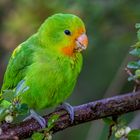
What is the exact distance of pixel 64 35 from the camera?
272 centimetres

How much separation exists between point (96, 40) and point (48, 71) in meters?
1.25

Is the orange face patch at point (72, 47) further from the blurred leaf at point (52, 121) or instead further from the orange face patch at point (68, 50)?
the blurred leaf at point (52, 121)

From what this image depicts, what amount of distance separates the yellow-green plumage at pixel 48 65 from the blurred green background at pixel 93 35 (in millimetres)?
866

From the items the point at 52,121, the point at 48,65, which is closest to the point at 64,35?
the point at 48,65

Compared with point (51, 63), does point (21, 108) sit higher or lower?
higher

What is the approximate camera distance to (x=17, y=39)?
13.3 ft

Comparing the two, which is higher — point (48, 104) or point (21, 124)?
point (21, 124)

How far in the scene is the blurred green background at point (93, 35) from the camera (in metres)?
3.74

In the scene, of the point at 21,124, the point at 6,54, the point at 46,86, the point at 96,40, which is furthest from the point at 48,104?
the point at 6,54

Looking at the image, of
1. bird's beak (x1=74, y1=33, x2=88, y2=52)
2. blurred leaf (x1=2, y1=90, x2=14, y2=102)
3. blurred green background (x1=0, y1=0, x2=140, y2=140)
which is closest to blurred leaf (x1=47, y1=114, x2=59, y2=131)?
blurred leaf (x1=2, y1=90, x2=14, y2=102)

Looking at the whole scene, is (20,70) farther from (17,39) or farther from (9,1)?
(9,1)

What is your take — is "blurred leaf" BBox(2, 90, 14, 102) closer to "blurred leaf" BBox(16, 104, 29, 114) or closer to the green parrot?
"blurred leaf" BBox(16, 104, 29, 114)

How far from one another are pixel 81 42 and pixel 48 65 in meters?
0.20

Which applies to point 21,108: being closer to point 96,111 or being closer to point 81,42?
point 96,111
